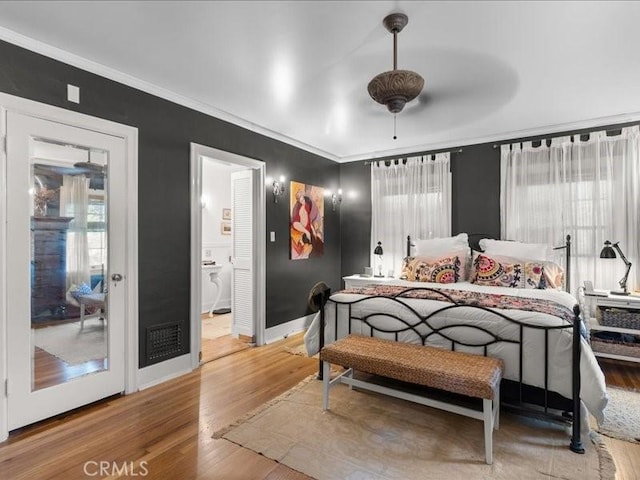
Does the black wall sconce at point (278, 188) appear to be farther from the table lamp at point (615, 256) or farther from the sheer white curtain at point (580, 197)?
the table lamp at point (615, 256)

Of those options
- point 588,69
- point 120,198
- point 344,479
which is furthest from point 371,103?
point 344,479

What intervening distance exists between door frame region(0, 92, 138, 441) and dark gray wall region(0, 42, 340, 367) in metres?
0.05

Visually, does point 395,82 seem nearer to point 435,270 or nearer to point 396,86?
point 396,86

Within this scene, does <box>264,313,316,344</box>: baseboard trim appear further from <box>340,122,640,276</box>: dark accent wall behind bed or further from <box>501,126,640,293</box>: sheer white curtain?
<box>501,126,640,293</box>: sheer white curtain

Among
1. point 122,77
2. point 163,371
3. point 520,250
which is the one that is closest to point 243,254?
point 163,371

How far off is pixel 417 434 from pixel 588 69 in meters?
2.94

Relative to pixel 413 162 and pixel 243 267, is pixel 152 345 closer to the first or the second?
pixel 243 267

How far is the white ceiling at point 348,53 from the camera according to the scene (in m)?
2.00

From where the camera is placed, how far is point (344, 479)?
1.82 metres

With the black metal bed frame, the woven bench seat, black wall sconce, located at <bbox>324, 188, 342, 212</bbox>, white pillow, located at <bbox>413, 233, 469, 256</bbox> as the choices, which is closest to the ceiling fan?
the black metal bed frame

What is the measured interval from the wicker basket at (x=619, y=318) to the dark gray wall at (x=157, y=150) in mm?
3413

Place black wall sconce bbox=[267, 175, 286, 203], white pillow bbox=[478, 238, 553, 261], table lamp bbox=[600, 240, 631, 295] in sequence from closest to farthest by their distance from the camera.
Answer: table lamp bbox=[600, 240, 631, 295]
white pillow bbox=[478, 238, 553, 261]
black wall sconce bbox=[267, 175, 286, 203]

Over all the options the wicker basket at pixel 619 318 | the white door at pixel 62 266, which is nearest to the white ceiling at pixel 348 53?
the white door at pixel 62 266

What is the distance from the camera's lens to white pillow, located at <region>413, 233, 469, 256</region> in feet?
13.9
